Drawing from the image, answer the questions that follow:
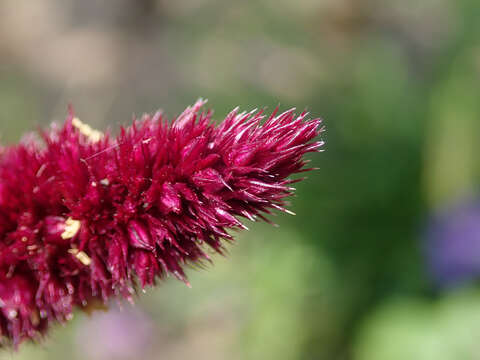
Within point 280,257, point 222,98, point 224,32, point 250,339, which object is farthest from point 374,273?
point 224,32

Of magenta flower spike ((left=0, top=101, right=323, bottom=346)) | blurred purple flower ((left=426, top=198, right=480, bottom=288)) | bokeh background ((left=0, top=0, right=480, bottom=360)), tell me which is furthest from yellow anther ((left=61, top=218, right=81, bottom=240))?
blurred purple flower ((left=426, top=198, right=480, bottom=288))

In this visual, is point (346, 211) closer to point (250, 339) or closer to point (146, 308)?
point (250, 339)

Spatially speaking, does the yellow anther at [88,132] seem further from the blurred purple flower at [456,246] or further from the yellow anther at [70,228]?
the blurred purple flower at [456,246]

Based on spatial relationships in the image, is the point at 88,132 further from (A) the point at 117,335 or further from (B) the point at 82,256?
(A) the point at 117,335

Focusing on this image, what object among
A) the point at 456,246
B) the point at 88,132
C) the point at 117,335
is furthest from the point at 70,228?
the point at 117,335

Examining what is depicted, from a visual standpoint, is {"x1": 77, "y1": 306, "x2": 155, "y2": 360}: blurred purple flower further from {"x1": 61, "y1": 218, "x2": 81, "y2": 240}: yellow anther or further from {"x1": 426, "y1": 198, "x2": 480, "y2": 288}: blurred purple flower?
{"x1": 61, "y1": 218, "x2": 81, "y2": 240}: yellow anther

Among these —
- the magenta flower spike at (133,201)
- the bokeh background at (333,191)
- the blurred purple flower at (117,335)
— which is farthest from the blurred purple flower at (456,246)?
the magenta flower spike at (133,201)
